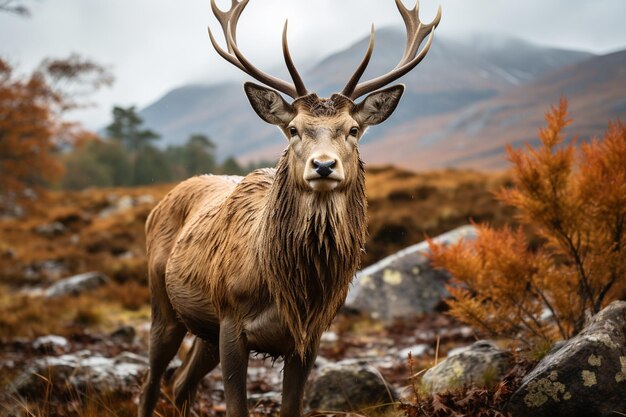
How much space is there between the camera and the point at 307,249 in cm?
295

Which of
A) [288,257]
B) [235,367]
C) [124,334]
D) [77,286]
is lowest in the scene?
[124,334]

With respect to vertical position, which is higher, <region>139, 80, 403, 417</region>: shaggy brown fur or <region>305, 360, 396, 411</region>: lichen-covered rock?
<region>139, 80, 403, 417</region>: shaggy brown fur

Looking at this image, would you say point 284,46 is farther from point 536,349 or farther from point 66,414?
point 66,414

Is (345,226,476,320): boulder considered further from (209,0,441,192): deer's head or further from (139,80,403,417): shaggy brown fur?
(209,0,441,192): deer's head

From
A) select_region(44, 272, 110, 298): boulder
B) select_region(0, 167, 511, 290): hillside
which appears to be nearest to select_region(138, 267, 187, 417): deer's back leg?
select_region(0, 167, 511, 290): hillside

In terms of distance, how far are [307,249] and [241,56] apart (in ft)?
3.90

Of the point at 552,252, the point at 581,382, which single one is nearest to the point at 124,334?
the point at 552,252

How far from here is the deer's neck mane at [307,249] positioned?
9.57ft

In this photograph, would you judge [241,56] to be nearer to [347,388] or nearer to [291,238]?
[291,238]

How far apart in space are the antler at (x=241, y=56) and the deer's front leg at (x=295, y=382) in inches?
54.8

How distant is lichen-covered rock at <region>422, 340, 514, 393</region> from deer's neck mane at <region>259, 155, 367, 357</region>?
1.33 meters

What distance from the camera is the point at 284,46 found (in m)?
3.19

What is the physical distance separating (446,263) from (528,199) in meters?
0.82

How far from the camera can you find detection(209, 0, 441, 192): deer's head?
274 centimetres
